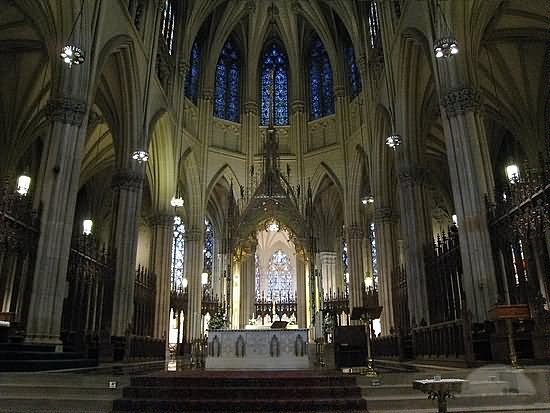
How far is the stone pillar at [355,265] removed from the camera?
26.3 meters

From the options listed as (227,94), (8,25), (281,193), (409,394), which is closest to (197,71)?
(227,94)

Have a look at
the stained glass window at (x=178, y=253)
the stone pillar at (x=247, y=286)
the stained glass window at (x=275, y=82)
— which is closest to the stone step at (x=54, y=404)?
the stained glass window at (x=178, y=253)

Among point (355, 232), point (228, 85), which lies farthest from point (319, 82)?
point (355, 232)

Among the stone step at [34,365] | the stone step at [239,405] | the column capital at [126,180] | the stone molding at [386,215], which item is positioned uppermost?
the column capital at [126,180]

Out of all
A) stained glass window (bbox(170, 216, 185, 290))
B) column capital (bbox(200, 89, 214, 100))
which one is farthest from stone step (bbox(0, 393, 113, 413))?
column capital (bbox(200, 89, 214, 100))

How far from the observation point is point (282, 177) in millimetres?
24172

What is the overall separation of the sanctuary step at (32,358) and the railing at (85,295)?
266cm

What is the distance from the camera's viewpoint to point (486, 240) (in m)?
12.1

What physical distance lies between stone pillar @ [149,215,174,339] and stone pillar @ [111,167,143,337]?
4910 millimetres

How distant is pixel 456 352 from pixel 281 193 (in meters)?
13.4

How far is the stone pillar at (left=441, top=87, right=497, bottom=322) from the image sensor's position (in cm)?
1183

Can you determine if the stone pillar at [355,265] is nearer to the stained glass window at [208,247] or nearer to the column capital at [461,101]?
the stained glass window at [208,247]

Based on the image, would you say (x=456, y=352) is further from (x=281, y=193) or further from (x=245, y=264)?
(x=245, y=264)

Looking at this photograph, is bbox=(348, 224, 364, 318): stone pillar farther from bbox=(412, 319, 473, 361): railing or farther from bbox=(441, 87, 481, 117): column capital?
bbox=(441, 87, 481, 117): column capital
